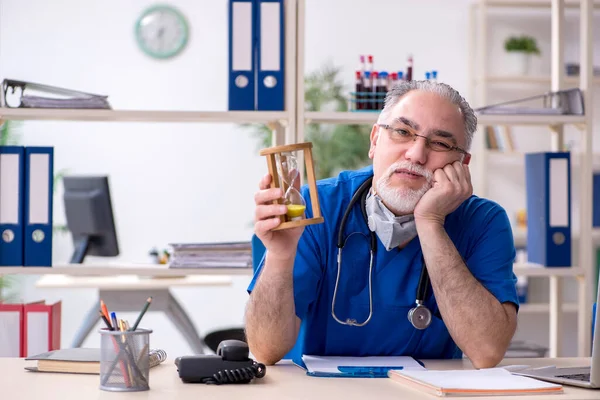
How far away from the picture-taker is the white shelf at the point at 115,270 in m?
2.66

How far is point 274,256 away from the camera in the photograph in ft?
5.60

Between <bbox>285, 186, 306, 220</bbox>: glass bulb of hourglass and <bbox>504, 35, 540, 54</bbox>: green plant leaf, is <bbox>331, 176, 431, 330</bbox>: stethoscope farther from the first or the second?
<bbox>504, 35, 540, 54</bbox>: green plant leaf

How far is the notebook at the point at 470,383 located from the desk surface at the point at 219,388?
0.02 m

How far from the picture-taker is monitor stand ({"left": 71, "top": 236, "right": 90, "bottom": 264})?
3.33 m

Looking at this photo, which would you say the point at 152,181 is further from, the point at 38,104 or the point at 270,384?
the point at 270,384

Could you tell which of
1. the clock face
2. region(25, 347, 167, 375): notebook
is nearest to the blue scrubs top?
region(25, 347, 167, 375): notebook

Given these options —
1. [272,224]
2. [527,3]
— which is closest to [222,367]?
[272,224]

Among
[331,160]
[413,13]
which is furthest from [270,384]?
[413,13]

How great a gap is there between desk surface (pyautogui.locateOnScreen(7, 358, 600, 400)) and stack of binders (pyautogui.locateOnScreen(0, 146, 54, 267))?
3.71ft

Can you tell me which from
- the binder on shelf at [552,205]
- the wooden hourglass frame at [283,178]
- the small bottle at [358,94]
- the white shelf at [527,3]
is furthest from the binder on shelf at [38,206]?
the white shelf at [527,3]

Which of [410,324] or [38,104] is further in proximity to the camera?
[38,104]

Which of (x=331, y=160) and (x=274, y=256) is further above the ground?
(x=331, y=160)

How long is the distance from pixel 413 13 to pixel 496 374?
4.44 m

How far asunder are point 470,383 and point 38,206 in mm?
1751
